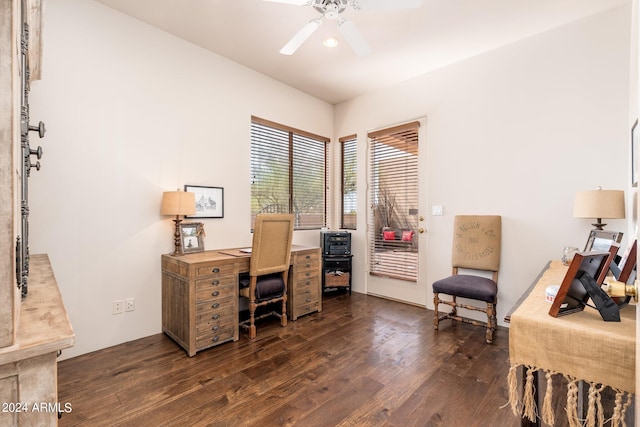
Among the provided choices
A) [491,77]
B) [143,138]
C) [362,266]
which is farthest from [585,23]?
[143,138]

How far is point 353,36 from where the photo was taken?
7.46 ft

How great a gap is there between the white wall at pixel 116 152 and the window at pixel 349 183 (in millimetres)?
1840

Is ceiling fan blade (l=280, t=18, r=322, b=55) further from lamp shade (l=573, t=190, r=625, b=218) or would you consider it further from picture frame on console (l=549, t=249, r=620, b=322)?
lamp shade (l=573, t=190, r=625, b=218)

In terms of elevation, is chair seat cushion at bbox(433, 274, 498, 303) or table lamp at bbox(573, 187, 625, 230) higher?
table lamp at bbox(573, 187, 625, 230)

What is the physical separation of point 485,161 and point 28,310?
3.58 metres

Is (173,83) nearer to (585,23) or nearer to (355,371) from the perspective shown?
(355,371)

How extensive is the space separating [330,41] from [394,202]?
2.04 meters

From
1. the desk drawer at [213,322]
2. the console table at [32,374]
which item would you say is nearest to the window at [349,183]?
the desk drawer at [213,322]

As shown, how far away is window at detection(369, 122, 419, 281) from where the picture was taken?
3.70 m

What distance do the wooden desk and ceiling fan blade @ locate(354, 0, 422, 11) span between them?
7.30 feet

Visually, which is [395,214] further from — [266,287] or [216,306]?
[216,306]

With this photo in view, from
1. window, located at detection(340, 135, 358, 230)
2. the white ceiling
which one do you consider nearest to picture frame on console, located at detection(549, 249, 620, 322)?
the white ceiling

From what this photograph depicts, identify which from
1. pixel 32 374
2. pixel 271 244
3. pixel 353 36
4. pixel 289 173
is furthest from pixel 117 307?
pixel 353 36

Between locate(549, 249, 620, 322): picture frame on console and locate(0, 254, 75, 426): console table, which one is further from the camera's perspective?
locate(549, 249, 620, 322): picture frame on console
